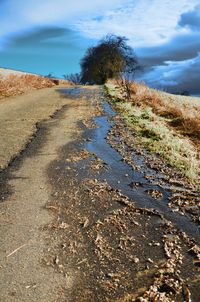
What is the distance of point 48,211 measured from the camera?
204 inches

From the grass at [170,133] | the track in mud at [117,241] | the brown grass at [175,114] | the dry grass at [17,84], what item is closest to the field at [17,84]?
the dry grass at [17,84]

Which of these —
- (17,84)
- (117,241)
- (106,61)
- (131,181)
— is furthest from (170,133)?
(106,61)

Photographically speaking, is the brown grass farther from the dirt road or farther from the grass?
the dirt road

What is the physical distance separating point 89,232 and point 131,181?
1.94 meters

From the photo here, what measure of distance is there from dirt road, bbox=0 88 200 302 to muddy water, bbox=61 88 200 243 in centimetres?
1

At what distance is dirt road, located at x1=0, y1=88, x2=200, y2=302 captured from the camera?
11.8ft

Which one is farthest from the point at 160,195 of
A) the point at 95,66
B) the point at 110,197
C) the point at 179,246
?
the point at 95,66

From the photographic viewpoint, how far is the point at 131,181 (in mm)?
6387

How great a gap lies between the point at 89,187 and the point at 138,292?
2639mm

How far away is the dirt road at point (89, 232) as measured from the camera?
142 inches

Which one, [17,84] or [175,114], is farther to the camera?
[17,84]

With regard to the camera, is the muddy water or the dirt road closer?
the dirt road

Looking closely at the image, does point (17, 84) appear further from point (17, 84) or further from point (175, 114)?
point (175, 114)

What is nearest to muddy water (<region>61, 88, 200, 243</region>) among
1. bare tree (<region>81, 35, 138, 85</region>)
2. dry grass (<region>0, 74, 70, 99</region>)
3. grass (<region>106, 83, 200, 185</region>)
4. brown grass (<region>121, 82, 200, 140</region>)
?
grass (<region>106, 83, 200, 185</region>)
